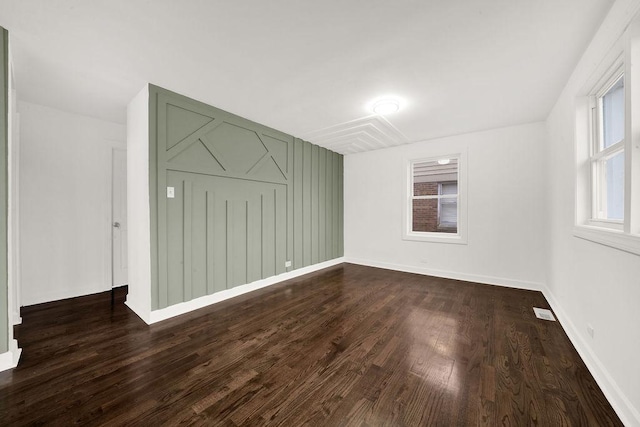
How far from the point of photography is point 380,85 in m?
2.67

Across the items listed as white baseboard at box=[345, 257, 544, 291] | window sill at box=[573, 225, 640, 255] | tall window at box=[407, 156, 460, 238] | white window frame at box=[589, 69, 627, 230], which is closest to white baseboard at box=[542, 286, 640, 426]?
window sill at box=[573, 225, 640, 255]

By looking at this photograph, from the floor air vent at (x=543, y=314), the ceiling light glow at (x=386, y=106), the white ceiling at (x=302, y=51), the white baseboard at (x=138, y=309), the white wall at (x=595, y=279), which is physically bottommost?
the floor air vent at (x=543, y=314)

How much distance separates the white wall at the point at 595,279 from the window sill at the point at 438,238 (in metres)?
1.27

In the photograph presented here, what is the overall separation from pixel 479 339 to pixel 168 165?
12.0 feet

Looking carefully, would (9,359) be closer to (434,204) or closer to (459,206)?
(459,206)

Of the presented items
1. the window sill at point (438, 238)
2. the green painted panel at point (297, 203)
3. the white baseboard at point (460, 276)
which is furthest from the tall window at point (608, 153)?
the green painted panel at point (297, 203)

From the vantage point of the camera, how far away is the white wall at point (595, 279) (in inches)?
55.6

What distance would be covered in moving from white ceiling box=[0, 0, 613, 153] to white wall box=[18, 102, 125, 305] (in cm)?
36

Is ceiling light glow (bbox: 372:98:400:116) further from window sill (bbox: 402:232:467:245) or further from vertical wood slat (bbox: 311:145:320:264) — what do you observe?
window sill (bbox: 402:232:467:245)

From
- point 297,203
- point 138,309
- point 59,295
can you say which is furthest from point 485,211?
point 59,295

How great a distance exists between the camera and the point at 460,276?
4.27m

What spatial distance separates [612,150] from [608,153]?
74mm

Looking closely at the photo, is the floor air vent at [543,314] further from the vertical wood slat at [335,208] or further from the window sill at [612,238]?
the vertical wood slat at [335,208]

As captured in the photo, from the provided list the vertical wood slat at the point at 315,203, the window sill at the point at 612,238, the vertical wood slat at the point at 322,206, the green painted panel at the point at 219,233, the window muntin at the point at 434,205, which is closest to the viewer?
the window sill at the point at 612,238
